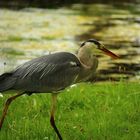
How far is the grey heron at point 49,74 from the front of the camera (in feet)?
18.9

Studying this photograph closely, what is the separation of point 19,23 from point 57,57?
595 inches

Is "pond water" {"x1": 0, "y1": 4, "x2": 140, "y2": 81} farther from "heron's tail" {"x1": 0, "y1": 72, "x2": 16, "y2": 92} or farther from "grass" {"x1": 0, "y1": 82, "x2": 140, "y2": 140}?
"heron's tail" {"x1": 0, "y1": 72, "x2": 16, "y2": 92}

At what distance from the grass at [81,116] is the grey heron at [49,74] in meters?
0.35

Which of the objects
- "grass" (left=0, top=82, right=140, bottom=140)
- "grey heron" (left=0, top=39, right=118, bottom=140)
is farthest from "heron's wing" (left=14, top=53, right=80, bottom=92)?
"grass" (left=0, top=82, right=140, bottom=140)

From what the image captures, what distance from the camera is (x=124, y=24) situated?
21.7m

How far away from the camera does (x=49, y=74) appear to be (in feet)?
19.4

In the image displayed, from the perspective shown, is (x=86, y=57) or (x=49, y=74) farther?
(x=86, y=57)

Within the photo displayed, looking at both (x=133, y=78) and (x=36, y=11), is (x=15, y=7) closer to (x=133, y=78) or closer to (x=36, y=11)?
(x=36, y=11)

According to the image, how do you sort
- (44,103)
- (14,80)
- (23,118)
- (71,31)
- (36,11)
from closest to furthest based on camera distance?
(14,80), (23,118), (44,103), (71,31), (36,11)

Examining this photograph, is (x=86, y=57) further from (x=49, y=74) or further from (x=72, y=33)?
(x=72, y=33)

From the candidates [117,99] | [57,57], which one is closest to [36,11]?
[117,99]

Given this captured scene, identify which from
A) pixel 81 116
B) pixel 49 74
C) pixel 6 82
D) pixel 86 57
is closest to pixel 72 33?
pixel 81 116

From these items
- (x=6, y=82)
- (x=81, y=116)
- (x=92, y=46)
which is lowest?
(x=81, y=116)

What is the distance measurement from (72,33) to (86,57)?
1332 centimetres
